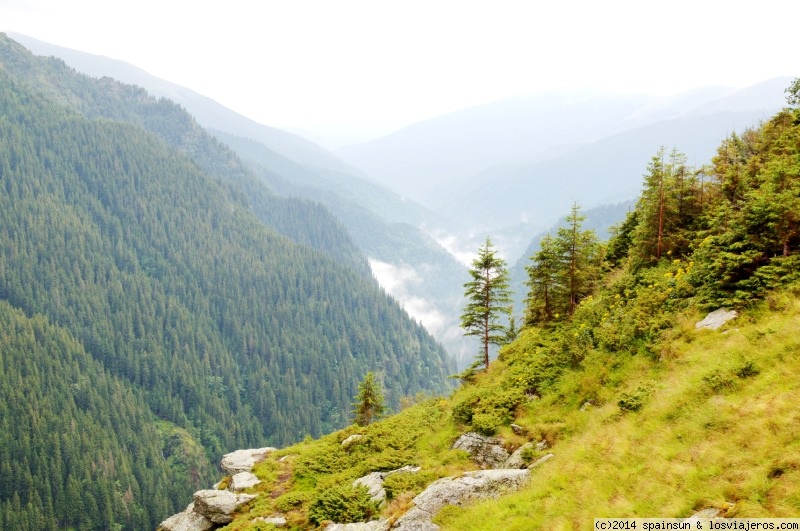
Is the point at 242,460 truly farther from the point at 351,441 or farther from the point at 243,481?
the point at 351,441

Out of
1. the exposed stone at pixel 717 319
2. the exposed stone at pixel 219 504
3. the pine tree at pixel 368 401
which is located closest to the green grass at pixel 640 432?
the exposed stone at pixel 717 319

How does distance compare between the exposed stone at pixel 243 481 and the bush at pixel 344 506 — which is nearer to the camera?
the bush at pixel 344 506

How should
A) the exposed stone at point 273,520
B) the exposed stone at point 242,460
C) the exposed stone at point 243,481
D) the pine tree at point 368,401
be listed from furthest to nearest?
the pine tree at point 368,401, the exposed stone at point 242,460, the exposed stone at point 243,481, the exposed stone at point 273,520

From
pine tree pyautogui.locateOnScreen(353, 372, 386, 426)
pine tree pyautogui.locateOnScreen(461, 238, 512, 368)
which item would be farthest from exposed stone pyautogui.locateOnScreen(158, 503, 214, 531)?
pine tree pyautogui.locateOnScreen(461, 238, 512, 368)

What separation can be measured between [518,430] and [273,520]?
1364 centimetres

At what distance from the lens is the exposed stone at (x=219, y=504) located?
88.4ft

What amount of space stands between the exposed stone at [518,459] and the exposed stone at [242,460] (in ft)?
68.1

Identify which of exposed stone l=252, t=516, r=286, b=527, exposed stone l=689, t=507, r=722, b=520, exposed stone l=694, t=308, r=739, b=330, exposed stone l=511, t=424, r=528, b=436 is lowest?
exposed stone l=252, t=516, r=286, b=527

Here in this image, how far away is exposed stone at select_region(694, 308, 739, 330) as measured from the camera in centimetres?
1920

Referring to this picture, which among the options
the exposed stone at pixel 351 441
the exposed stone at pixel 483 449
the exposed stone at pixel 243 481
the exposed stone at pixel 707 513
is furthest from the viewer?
the exposed stone at pixel 351 441

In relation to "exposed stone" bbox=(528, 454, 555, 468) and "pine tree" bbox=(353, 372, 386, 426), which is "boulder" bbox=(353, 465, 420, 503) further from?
"pine tree" bbox=(353, 372, 386, 426)

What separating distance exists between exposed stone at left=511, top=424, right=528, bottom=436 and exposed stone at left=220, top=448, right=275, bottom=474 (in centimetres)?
2032

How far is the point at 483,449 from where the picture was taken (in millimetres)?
22141

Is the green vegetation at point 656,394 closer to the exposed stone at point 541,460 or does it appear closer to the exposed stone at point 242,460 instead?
the exposed stone at point 541,460
